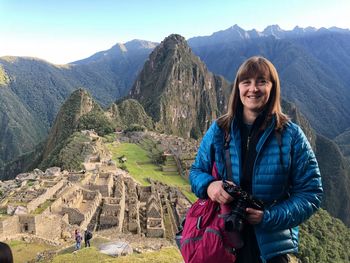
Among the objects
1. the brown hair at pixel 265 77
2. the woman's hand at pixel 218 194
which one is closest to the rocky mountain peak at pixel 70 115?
the brown hair at pixel 265 77

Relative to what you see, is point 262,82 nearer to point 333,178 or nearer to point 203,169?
point 203,169

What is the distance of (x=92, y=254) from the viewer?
422 inches

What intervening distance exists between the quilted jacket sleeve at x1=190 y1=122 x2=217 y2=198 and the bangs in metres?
0.66

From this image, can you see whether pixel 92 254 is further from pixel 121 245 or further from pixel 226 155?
pixel 226 155

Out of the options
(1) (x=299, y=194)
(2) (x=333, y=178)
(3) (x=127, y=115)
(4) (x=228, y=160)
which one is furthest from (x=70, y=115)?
(1) (x=299, y=194)

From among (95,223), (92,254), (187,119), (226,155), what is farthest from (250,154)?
(187,119)

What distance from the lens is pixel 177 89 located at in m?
166

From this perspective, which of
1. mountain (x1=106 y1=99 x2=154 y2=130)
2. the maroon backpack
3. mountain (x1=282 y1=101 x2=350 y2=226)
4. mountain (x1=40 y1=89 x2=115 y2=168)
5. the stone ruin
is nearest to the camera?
the maroon backpack

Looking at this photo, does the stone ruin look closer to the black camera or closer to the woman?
the woman

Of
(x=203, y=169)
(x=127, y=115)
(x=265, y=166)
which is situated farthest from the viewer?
(x=127, y=115)

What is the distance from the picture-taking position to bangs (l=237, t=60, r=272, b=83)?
4.05 m

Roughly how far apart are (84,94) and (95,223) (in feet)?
302

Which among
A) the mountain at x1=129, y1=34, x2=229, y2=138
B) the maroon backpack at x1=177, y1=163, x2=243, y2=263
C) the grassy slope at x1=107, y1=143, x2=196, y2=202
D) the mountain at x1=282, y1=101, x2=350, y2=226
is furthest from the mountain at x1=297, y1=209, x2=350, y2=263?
the mountain at x1=129, y1=34, x2=229, y2=138

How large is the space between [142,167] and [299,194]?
1881 inches
